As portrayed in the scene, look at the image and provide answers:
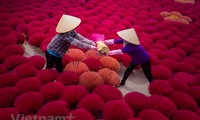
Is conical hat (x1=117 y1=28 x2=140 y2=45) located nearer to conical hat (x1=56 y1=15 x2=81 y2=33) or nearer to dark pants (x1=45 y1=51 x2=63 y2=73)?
conical hat (x1=56 y1=15 x2=81 y2=33)

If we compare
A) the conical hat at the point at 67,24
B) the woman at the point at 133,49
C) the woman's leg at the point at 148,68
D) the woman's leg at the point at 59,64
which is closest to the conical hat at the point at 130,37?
the woman at the point at 133,49

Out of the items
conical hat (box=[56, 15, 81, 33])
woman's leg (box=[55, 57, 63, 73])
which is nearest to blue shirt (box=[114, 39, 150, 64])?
conical hat (box=[56, 15, 81, 33])

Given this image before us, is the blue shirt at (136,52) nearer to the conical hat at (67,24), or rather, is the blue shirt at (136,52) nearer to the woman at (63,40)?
the woman at (63,40)

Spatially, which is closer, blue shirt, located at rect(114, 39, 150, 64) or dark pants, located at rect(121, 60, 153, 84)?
blue shirt, located at rect(114, 39, 150, 64)

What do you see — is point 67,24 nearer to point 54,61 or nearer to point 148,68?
point 54,61

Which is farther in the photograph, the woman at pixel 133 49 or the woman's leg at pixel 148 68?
the woman's leg at pixel 148 68

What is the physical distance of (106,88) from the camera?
2338 mm

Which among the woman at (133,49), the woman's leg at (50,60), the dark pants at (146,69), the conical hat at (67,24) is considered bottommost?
the dark pants at (146,69)

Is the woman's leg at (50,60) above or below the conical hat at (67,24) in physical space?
below

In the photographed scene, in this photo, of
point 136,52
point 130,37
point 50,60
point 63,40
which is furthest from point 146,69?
point 50,60

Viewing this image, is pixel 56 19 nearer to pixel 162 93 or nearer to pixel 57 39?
pixel 57 39

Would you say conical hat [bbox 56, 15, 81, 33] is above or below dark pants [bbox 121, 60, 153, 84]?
above

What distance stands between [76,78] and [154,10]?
11.1ft

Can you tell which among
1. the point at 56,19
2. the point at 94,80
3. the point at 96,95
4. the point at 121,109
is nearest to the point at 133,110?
the point at 121,109
